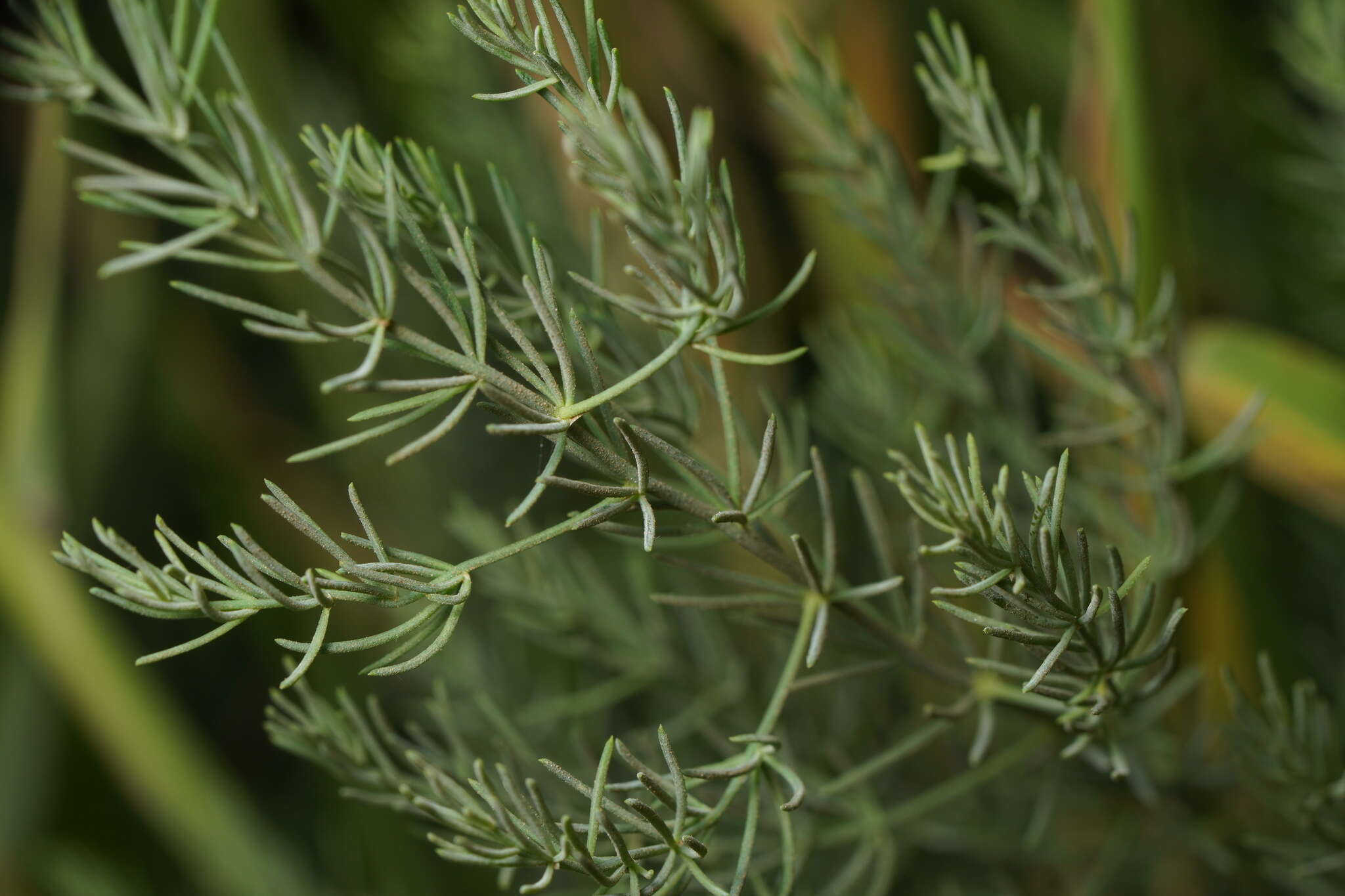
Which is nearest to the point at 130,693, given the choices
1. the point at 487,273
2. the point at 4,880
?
the point at 4,880

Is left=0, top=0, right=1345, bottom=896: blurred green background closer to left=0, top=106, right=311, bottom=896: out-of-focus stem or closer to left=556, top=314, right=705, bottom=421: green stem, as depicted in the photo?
left=0, top=106, right=311, bottom=896: out-of-focus stem

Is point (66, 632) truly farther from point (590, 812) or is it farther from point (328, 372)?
point (590, 812)

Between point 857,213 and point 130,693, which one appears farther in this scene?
point 130,693

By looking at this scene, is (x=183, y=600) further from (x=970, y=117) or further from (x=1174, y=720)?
(x=1174, y=720)

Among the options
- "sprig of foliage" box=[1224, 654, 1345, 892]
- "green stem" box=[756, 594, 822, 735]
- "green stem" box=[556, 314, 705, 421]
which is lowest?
"sprig of foliage" box=[1224, 654, 1345, 892]

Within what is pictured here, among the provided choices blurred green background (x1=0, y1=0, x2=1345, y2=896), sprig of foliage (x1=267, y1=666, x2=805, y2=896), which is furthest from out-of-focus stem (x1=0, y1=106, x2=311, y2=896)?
sprig of foliage (x1=267, y1=666, x2=805, y2=896)

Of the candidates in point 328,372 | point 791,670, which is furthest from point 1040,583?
point 328,372

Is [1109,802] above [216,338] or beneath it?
beneath

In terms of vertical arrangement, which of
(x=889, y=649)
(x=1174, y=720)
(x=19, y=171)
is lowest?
(x=1174, y=720)
